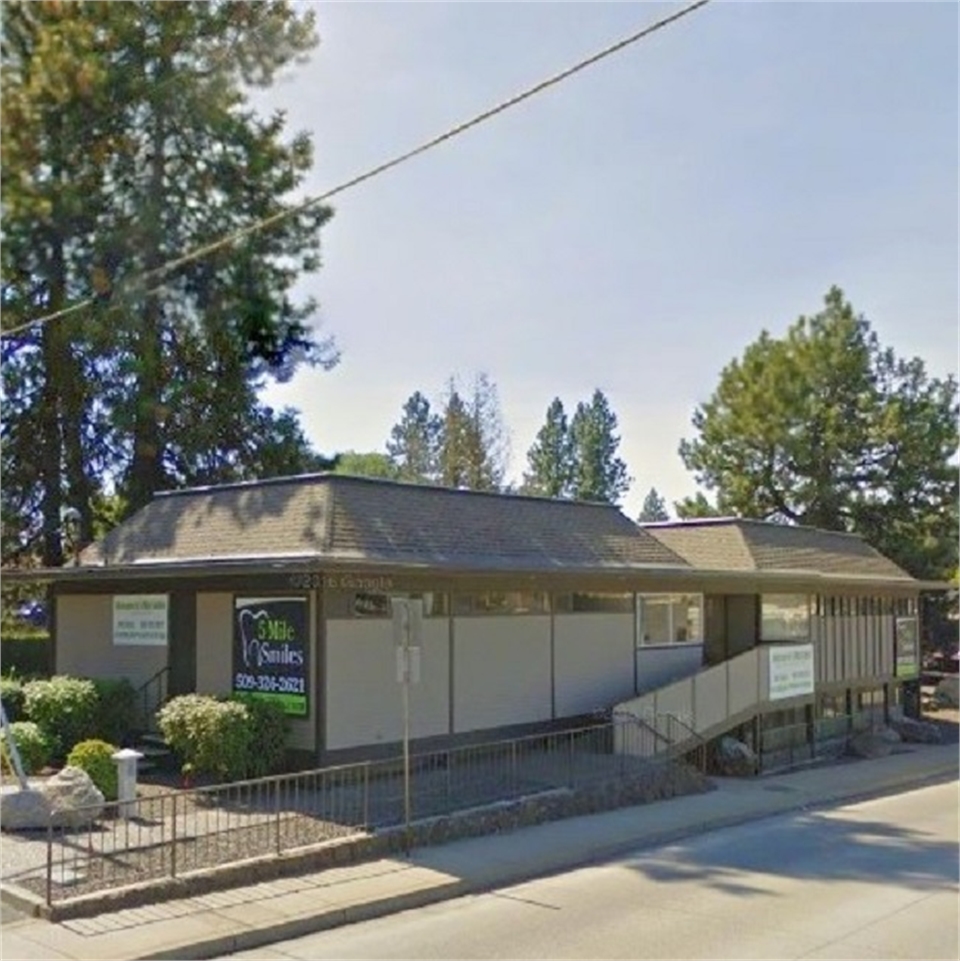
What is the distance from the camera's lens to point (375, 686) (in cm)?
1767

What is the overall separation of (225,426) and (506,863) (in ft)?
65.4

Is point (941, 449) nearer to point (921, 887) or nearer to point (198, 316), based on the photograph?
point (198, 316)

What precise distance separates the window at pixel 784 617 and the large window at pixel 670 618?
1.89 metres

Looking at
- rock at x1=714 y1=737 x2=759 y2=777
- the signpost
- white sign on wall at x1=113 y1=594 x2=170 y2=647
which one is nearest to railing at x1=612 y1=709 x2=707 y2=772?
rock at x1=714 y1=737 x2=759 y2=777

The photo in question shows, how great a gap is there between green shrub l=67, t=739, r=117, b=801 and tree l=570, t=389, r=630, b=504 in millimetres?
67689

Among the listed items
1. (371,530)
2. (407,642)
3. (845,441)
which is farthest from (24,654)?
(845,441)

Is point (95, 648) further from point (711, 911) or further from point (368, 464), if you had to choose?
point (368, 464)

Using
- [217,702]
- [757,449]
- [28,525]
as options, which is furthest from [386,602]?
[757,449]

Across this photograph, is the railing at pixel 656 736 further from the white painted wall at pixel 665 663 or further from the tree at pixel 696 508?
the tree at pixel 696 508

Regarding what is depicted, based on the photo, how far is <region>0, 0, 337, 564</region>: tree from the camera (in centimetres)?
1267

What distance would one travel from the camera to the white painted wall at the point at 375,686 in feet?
56.1

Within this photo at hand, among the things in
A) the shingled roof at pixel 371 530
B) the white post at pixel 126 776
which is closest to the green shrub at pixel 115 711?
the shingled roof at pixel 371 530

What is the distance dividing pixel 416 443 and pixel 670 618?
47.0 meters

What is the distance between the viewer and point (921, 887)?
Result: 12938mm
